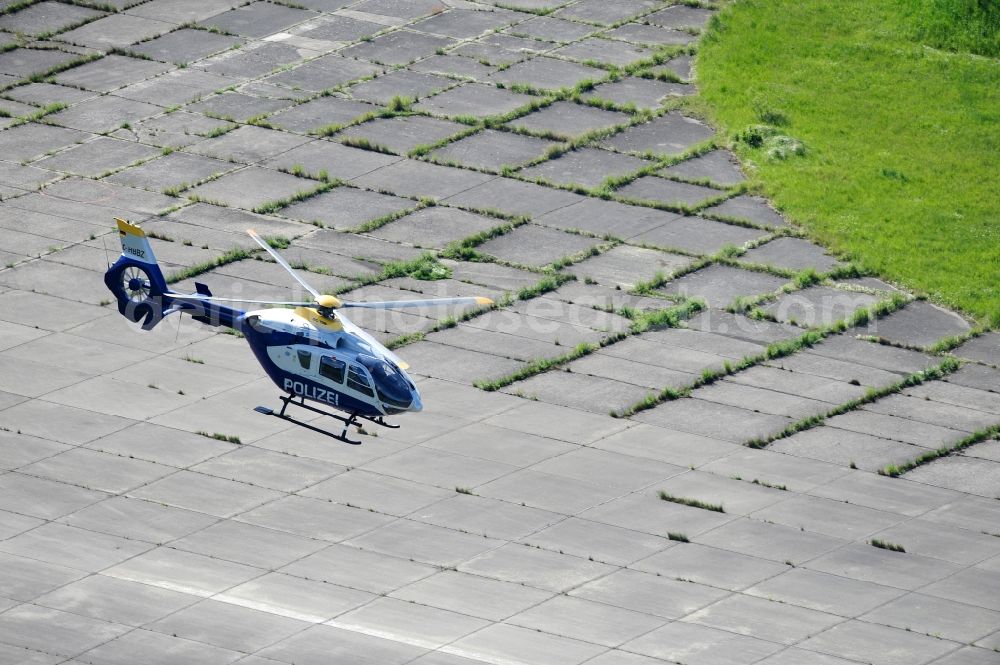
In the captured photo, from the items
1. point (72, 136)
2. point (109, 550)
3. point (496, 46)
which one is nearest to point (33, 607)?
point (109, 550)

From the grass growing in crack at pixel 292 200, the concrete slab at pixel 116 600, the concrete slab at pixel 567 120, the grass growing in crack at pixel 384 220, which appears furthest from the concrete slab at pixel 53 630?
the concrete slab at pixel 567 120

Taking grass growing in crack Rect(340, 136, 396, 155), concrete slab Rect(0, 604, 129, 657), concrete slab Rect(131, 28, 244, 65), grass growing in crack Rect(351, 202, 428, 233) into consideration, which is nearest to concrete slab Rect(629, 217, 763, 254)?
grass growing in crack Rect(351, 202, 428, 233)

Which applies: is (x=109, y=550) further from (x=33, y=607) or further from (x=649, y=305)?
(x=649, y=305)

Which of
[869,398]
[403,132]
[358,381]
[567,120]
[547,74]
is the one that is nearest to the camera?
[358,381]

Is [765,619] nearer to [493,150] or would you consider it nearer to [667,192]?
[667,192]

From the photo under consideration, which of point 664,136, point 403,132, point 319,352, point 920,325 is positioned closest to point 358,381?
point 319,352

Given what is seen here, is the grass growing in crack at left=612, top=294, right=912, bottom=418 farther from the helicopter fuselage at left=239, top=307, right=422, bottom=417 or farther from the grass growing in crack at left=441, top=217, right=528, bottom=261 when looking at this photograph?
the grass growing in crack at left=441, top=217, right=528, bottom=261
